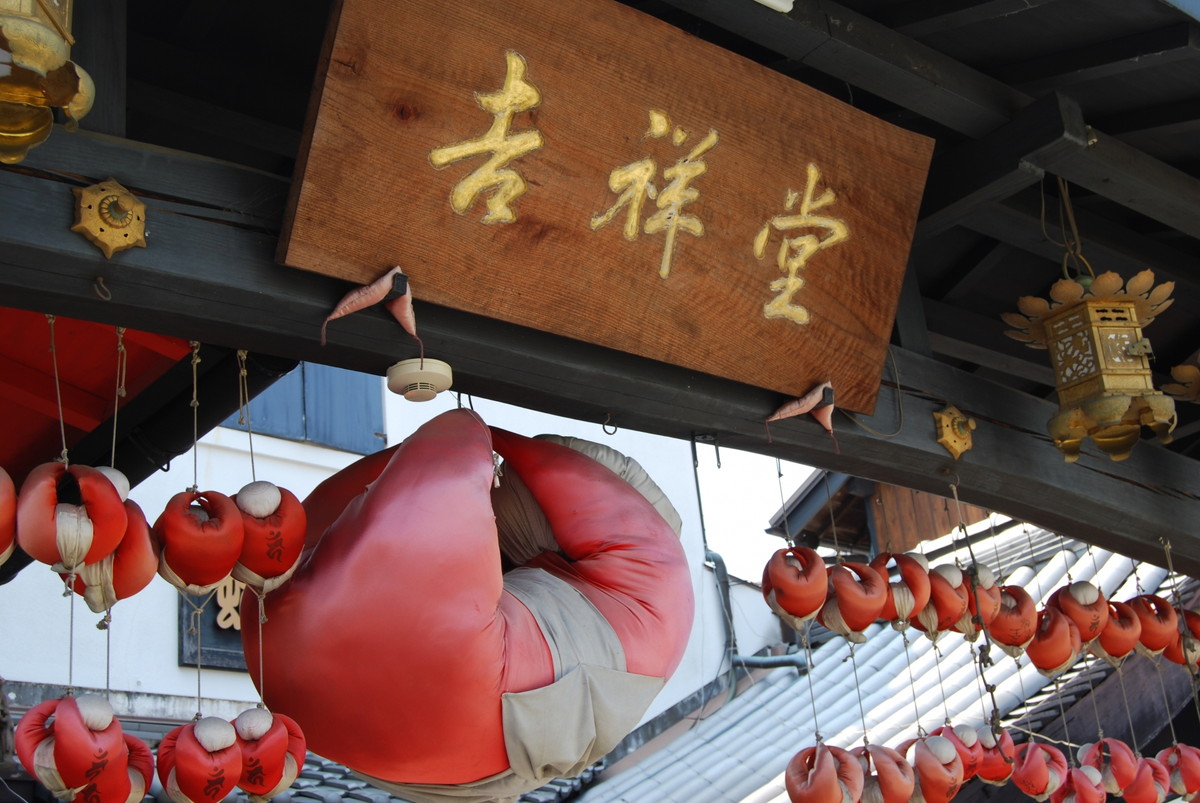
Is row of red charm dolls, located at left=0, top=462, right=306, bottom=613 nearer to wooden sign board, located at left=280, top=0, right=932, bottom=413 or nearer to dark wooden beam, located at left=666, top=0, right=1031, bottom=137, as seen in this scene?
wooden sign board, located at left=280, top=0, right=932, bottom=413

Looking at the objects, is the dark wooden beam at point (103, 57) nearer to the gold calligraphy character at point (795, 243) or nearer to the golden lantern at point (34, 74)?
the golden lantern at point (34, 74)

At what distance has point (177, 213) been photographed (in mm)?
3223

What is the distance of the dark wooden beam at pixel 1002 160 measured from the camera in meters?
4.39

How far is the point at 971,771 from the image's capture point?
5.19 m

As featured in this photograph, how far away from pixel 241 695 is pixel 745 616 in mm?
6008

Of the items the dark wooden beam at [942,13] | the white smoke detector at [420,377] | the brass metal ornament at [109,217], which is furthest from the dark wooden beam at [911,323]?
the brass metal ornament at [109,217]

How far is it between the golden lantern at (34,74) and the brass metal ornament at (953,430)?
10.5 ft

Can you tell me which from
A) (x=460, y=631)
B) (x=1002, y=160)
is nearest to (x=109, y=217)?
(x=460, y=631)

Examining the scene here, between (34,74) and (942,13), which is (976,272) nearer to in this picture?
(942,13)

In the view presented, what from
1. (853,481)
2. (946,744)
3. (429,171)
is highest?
(853,481)

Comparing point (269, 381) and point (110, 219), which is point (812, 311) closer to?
point (269, 381)

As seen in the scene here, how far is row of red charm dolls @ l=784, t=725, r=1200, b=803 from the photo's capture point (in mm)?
4656

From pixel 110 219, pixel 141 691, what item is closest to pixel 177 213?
pixel 110 219

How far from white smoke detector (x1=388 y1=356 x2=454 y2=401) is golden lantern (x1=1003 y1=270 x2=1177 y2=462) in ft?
8.44
